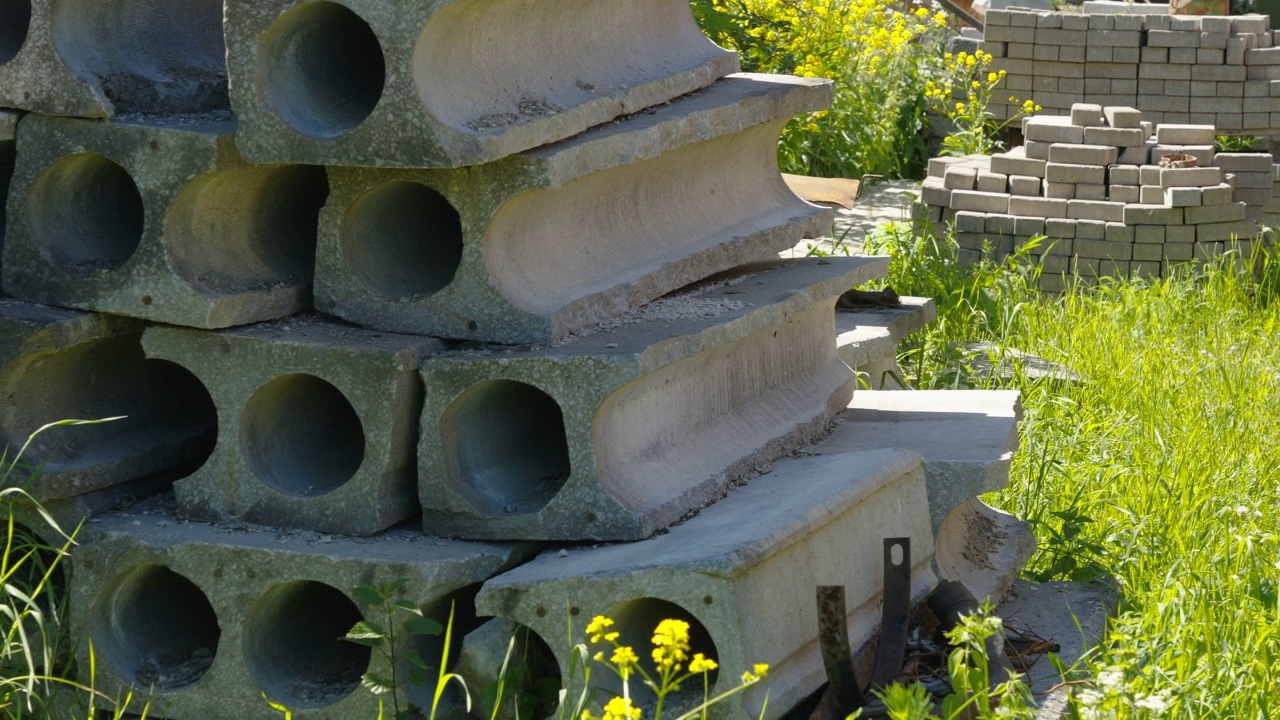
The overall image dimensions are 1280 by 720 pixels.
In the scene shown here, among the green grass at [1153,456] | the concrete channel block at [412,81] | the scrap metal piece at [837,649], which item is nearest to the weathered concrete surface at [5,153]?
the concrete channel block at [412,81]

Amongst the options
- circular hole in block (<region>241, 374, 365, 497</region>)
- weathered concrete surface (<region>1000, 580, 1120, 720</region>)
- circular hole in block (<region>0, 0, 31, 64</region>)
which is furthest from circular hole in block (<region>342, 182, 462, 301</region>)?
weathered concrete surface (<region>1000, 580, 1120, 720</region>)

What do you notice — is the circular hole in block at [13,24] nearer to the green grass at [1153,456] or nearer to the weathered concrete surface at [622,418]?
the weathered concrete surface at [622,418]

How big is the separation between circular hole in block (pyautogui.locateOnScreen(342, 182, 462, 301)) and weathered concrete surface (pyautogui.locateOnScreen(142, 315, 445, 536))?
153 mm

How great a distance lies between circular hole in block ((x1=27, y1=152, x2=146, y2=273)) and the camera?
3299mm

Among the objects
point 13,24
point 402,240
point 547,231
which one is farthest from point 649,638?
point 13,24

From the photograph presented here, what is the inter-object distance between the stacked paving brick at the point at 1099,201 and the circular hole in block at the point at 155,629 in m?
4.53

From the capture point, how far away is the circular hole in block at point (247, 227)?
10.5ft

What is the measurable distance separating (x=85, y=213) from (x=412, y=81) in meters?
0.99

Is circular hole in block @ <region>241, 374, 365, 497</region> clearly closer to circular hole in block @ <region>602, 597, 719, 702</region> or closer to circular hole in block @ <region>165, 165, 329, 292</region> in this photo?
circular hole in block @ <region>165, 165, 329, 292</region>

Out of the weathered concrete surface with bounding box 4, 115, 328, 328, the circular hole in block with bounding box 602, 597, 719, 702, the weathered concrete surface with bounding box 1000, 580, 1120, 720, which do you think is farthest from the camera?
the weathered concrete surface with bounding box 1000, 580, 1120, 720

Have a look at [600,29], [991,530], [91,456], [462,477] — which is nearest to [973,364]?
[991,530]

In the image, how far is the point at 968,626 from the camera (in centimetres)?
255

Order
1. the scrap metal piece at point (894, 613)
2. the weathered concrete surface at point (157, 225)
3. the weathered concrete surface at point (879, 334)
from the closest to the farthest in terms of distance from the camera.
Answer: the scrap metal piece at point (894, 613), the weathered concrete surface at point (157, 225), the weathered concrete surface at point (879, 334)

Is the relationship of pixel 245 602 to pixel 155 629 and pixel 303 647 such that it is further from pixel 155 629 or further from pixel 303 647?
pixel 155 629
